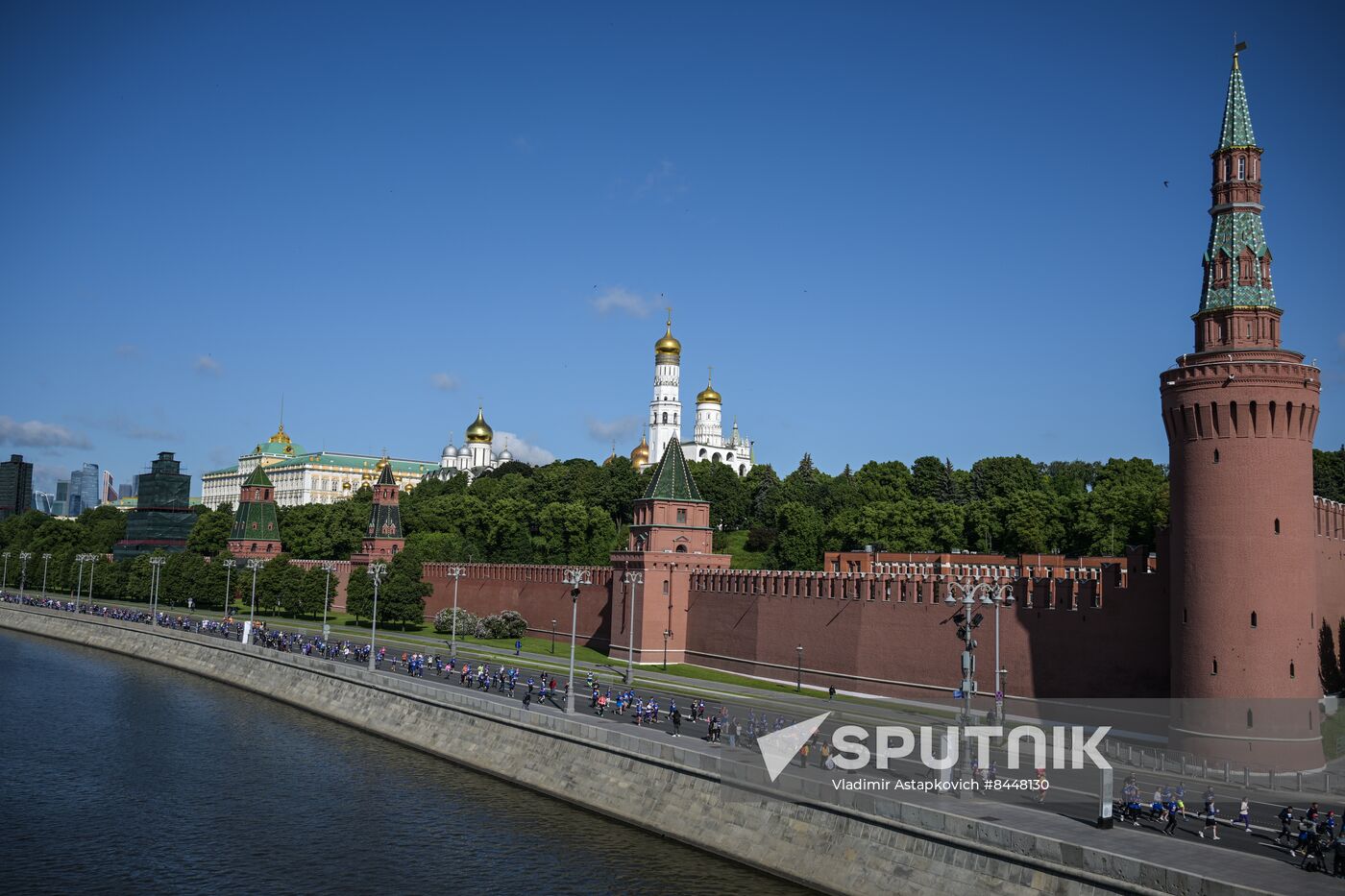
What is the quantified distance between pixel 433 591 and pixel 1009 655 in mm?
A: 56235

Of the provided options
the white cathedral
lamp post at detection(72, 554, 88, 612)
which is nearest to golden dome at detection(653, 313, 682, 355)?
the white cathedral

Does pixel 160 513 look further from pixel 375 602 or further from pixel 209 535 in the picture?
pixel 375 602

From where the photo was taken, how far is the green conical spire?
1665 inches

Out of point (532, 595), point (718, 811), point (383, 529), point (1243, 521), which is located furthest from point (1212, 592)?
point (383, 529)

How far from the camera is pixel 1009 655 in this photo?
161 feet

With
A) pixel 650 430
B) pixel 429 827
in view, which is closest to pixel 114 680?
pixel 429 827

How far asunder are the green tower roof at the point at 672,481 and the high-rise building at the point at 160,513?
80294mm

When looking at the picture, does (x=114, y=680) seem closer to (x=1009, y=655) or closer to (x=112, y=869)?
(x=112, y=869)

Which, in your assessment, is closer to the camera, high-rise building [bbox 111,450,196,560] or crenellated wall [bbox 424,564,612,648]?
crenellated wall [bbox 424,564,612,648]

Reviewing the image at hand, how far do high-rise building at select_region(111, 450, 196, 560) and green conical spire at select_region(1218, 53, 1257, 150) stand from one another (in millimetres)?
119443

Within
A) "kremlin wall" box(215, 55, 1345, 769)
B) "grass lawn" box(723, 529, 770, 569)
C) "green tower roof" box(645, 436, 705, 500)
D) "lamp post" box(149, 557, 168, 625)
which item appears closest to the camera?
"kremlin wall" box(215, 55, 1345, 769)

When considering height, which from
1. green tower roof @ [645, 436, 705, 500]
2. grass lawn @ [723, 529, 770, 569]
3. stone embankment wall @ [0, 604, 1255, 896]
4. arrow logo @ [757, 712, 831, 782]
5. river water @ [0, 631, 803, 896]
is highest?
green tower roof @ [645, 436, 705, 500]

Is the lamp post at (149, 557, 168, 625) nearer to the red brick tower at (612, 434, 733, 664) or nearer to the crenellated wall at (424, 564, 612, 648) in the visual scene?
the crenellated wall at (424, 564, 612, 648)

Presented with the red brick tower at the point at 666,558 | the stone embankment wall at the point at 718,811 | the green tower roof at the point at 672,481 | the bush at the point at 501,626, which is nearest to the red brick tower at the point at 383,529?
the bush at the point at 501,626
